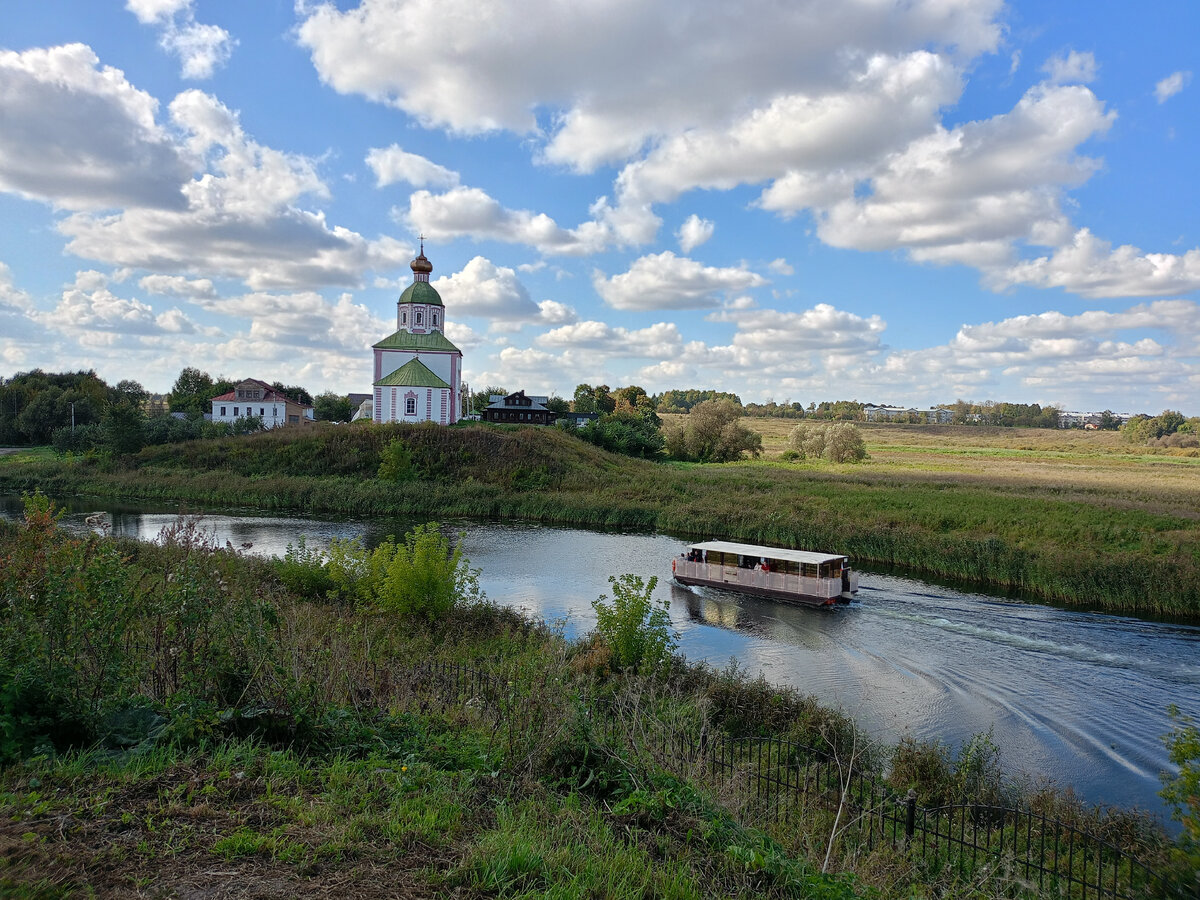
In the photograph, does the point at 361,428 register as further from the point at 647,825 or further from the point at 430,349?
the point at 647,825

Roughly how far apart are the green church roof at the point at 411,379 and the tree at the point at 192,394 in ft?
133

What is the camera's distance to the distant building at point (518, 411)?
9375 centimetres

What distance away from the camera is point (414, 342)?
71.1 meters

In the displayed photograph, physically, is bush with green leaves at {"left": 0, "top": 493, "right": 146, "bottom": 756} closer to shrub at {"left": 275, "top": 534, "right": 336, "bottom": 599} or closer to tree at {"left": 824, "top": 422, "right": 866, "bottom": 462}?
shrub at {"left": 275, "top": 534, "right": 336, "bottom": 599}

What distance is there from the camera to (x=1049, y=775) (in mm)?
11734

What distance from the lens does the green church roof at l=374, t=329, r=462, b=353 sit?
7019 centimetres

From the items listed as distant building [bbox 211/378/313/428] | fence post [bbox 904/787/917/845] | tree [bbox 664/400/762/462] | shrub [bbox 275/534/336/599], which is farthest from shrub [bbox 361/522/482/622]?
distant building [bbox 211/378/313/428]

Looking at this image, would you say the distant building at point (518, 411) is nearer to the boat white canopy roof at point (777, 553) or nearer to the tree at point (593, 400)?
the tree at point (593, 400)

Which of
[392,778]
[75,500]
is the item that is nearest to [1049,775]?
[392,778]

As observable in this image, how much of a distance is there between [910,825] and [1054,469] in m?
65.6

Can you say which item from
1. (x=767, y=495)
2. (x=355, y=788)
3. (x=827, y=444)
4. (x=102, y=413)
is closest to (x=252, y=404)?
(x=102, y=413)

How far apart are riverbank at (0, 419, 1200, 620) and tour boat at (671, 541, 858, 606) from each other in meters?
8.20

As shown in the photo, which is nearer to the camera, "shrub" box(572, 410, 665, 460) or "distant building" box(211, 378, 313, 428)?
"shrub" box(572, 410, 665, 460)

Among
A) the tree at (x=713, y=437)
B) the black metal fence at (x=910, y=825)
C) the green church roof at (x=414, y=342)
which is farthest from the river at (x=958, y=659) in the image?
the tree at (x=713, y=437)
